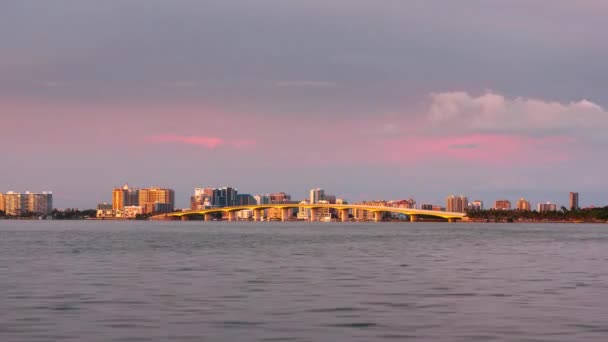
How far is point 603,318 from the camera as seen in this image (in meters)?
22.7

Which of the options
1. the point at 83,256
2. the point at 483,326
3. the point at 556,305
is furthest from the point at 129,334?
the point at 83,256

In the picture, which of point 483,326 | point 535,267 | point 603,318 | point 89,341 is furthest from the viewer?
point 535,267

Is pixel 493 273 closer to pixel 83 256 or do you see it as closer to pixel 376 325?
pixel 376 325

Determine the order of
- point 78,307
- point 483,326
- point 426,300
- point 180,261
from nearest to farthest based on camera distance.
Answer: point 483,326, point 78,307, point 426,300, point 180,261

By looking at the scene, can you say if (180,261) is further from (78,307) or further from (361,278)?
(78,307)

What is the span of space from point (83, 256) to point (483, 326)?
35.1 m

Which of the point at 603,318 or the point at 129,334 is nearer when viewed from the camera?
the point at 129,334

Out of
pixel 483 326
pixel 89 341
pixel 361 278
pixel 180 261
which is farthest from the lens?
pixel 180 261

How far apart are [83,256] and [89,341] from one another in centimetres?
3430

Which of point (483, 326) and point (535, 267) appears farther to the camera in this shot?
point (535, 267)

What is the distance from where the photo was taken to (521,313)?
78.1 feet

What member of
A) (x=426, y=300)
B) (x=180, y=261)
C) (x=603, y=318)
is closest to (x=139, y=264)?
(x=180, y=261)

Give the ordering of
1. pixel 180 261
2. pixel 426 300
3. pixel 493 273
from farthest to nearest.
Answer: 1. pixel 180 261
2. pixel 493 273
3. pixel 426 300

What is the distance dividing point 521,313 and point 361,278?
1251 centimetres
